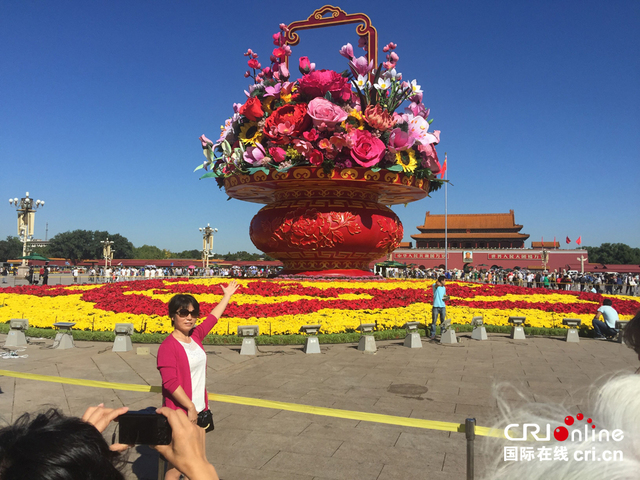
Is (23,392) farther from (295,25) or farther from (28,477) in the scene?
(295,25)

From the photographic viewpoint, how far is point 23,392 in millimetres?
5992

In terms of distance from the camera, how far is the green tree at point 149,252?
329ft

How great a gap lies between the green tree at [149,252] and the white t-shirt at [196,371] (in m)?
100

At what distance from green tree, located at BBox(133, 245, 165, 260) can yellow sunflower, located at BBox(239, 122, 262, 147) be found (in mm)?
86487

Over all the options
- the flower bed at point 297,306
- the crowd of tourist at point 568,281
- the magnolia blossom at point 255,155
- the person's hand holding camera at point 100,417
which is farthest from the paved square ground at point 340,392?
the crowd of tourist at point 568,281

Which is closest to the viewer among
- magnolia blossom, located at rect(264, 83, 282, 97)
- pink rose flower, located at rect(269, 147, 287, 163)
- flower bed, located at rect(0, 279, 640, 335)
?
flower bed, located at rect(0, 279, 640, 335)

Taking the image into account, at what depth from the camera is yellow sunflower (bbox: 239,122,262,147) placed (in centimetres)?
1733

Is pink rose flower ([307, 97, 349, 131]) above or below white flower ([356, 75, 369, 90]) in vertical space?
below

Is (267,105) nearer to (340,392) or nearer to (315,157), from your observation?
(315,157)

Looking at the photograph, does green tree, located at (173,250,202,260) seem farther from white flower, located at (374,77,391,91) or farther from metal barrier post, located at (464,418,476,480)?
metal barrier post, located at (464,418,476,480)

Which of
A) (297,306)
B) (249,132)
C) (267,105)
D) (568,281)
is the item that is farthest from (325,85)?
(568,281)

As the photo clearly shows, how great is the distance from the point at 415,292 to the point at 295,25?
11.6 meters

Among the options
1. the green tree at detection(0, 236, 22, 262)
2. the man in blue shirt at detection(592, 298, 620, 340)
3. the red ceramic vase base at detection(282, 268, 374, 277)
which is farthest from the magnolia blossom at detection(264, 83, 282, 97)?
the green tree at detection(0, 236, 22, 262)

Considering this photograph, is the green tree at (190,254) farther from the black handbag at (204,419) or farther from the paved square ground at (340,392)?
the black handbag at (204,419)
